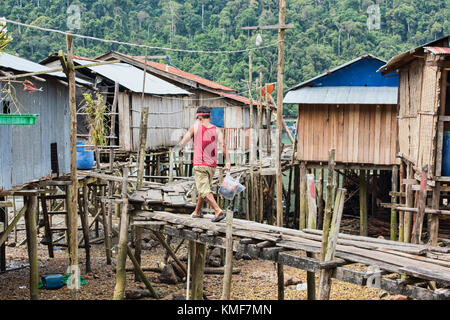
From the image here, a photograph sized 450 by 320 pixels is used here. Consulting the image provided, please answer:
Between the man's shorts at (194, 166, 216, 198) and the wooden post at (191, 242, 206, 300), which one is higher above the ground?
the man's shorts at (194, 166, 216, 198)

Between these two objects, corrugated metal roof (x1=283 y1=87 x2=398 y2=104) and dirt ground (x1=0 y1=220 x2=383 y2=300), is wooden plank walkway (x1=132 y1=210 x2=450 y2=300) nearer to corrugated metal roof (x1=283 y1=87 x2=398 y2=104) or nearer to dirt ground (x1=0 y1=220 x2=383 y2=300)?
dirt ground (x1=0 y1=220 x2=383 y2=300)

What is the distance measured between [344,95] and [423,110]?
252 inches

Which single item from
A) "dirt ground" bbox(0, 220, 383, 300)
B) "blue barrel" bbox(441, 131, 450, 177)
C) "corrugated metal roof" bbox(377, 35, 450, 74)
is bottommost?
"dirt ground" bbox(0, 220, 383, 300)

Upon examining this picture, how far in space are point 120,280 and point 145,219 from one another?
3.93 feet

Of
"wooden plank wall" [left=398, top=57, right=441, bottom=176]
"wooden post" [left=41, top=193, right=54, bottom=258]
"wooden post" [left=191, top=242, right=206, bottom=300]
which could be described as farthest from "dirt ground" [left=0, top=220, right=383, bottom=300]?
"wooden plank wall" [left=398, top=57, right=441, bottom=176]

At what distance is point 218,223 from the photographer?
27.5 feet

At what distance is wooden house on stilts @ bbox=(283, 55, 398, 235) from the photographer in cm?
1656

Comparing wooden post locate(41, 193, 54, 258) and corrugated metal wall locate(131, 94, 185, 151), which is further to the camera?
corrugated metal wall locate(131, 94, 185, 151)

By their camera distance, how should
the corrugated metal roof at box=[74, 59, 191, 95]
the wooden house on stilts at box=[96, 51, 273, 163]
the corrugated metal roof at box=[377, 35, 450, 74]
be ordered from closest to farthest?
1. the corrugated metal roof at box=[377, 35, 450, 74]
2. the corrugated metal roof at box=[74, 59, 191, 95]
3. the wooden house on stilts at box=[96, 51, 273, 163]

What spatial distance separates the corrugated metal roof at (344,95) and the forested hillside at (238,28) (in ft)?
85.6

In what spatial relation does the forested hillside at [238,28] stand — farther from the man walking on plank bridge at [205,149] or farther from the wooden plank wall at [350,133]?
the man walking on plank bridge at [205,149]

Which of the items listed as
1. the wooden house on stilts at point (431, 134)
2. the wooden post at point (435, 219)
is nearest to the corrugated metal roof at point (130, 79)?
the wooden house on stilts at point (431, 134)

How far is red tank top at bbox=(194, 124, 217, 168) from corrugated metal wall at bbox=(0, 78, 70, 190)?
341cm

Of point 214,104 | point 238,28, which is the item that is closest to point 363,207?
point 214,104
